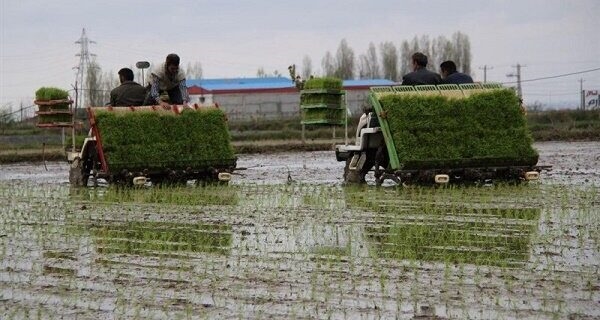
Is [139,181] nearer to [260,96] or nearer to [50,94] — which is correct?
[50,94]

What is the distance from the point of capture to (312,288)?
7688 mm

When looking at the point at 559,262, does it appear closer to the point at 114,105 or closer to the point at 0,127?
the point at 114,105

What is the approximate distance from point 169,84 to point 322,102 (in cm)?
1499

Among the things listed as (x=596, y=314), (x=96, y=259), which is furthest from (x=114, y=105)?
(x=596, y=314)

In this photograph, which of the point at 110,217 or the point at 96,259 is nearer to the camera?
the point at 96,259

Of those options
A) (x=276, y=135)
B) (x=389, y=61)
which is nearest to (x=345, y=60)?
(x=389, y=61)

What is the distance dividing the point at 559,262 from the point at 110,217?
234 inches

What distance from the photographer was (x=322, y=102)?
33375 millimetres

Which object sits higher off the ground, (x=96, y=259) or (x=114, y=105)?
(x=114, y=105)

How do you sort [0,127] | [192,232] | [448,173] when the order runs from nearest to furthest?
[192,232] < [448,173] < [0,127]

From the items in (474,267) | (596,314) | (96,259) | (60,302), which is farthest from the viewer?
(96,259)

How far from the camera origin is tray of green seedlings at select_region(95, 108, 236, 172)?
57.9 ft

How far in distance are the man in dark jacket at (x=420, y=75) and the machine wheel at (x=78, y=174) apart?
5403mm

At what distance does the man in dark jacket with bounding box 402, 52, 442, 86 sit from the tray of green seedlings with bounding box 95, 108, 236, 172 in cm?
304
